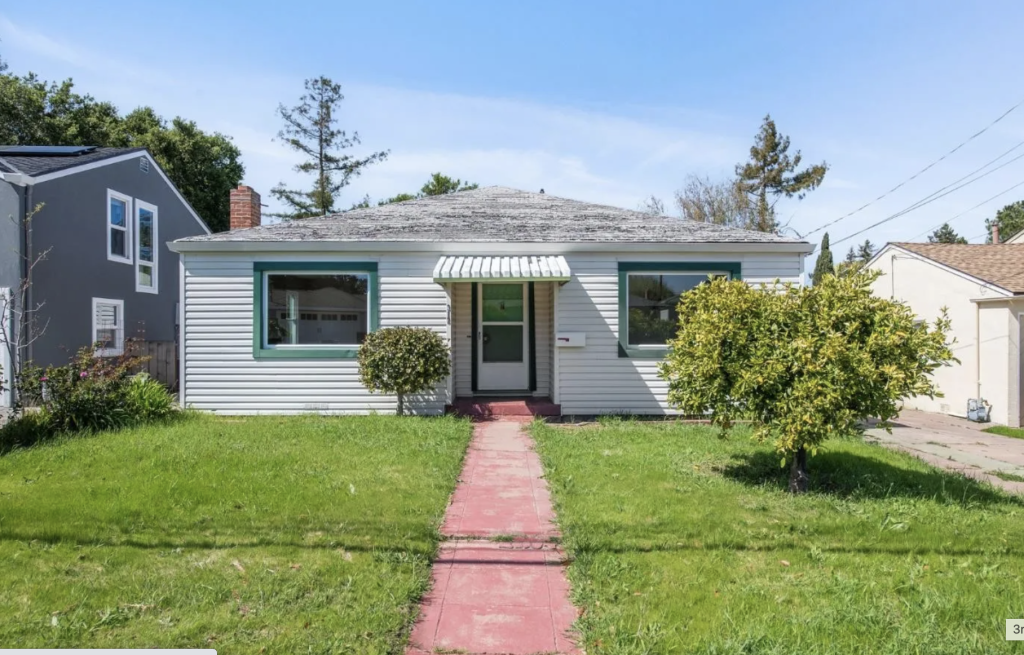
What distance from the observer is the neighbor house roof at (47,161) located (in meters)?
11.7

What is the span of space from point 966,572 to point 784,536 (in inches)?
43.9

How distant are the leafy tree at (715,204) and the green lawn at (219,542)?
1190 inches

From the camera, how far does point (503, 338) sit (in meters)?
11.2

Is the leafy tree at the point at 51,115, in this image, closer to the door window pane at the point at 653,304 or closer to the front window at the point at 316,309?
the front window at the point at 316,309

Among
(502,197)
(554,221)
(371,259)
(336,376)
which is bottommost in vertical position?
(336,376)

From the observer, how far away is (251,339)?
1020 cm

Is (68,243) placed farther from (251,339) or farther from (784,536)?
(784,536)

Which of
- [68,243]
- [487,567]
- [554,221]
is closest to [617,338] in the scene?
[554,221]

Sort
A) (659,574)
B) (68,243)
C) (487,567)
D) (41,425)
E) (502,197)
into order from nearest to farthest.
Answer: (659,574)
(487,567)
(41,425)
(68,243)
(502,197)

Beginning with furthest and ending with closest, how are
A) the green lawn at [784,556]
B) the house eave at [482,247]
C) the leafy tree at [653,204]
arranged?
the leafy tree at [653,204]
the house eave at [482,247]
the green lawn at [784,556]

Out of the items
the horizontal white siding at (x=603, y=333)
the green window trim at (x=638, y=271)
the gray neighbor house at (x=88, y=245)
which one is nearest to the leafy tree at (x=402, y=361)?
the horizontal white siding at (x=603, y=333)

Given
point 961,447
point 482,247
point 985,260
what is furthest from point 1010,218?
point 482,247

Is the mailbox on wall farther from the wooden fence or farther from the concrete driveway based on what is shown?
the wooden fence

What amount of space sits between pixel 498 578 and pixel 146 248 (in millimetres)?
16163
